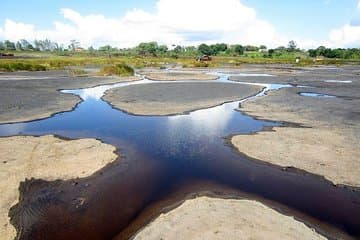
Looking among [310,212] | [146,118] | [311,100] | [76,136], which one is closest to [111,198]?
[310,212]

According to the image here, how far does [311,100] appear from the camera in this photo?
3422cm

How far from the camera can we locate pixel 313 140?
19172 millimetres

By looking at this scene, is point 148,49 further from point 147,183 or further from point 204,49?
point 147,183

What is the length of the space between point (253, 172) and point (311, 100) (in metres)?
22.0

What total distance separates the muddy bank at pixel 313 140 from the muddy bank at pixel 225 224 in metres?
4.84

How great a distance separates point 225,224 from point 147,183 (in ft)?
16.4

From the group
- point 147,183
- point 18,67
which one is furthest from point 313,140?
point 18,67

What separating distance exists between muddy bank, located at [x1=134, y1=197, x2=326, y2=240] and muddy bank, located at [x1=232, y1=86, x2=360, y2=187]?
4.84m

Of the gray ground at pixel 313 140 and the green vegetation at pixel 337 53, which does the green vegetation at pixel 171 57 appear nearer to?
the green vegetation at pixel 337 53

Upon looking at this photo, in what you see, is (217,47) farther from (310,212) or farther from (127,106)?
(310,212)

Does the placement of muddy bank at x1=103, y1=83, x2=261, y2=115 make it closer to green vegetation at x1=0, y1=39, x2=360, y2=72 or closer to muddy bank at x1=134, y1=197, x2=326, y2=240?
muddy bank at x1=134, y1=197, x2=326, y2=240

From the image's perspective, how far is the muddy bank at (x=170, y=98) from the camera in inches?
1161

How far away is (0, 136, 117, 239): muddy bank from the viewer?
13.4m

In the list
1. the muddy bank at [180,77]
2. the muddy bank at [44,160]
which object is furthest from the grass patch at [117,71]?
the muddy bank at [44,160]
